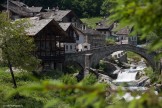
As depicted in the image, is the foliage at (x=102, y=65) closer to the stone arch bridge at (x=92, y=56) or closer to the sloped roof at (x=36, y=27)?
the stone arch bridge at (x=92, y=56)

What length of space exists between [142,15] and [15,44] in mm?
25067

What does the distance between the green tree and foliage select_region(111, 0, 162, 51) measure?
24179 millimetres

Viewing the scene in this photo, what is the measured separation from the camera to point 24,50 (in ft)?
102

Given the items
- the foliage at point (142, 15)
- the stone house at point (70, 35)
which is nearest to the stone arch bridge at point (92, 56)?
the stone house at point (70, 35)

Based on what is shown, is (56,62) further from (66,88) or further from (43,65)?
(66,88)

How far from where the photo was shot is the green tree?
29.9 metres

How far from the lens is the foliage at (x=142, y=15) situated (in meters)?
5.68

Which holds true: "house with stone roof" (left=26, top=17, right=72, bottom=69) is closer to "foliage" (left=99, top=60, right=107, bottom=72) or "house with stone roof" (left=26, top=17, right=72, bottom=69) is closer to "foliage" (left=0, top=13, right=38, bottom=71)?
"foliage" (left=0, top=13, right=38, bottom=71)

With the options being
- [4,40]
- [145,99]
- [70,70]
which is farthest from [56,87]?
[70,70]

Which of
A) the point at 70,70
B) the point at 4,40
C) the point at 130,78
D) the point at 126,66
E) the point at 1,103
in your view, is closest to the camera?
the point at 1,103

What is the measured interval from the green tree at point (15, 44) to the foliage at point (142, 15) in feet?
79.3

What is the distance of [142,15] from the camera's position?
5770mm

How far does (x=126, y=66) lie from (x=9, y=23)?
115 feet

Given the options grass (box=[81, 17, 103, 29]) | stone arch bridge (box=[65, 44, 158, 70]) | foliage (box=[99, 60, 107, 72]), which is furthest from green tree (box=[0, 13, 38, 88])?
grass (box=[81, 17, 103, 29])
